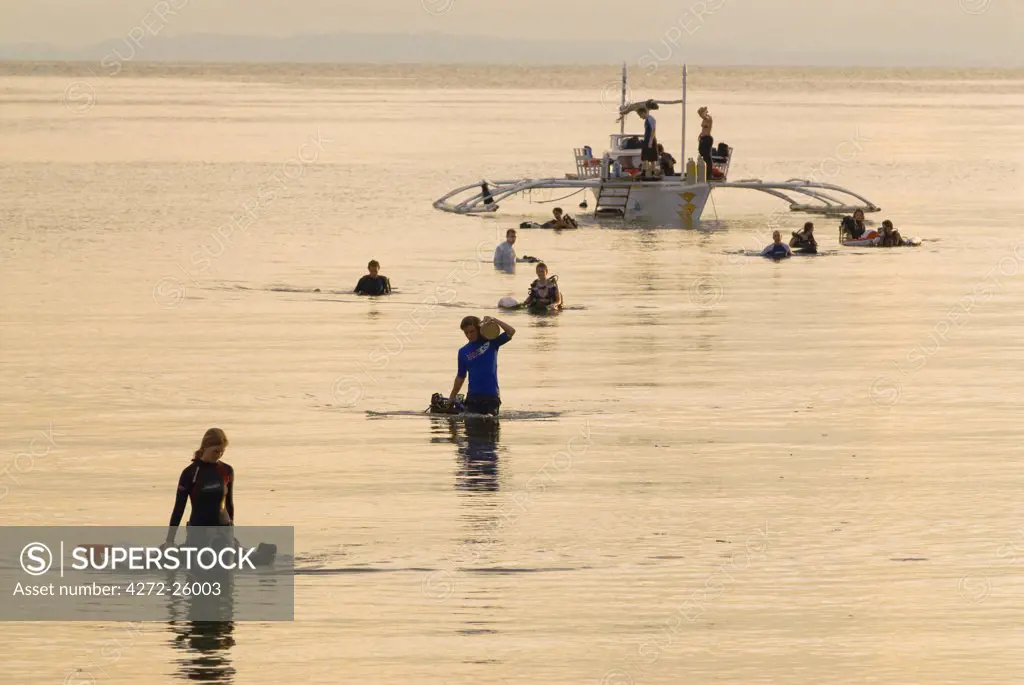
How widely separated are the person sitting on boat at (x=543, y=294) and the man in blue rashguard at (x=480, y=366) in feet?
40.9

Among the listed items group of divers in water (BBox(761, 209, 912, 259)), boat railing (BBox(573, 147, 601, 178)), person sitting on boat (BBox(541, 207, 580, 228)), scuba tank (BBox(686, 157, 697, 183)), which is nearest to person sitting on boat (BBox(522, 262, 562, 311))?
group of divers in water (BBox(761, 209, 912, 259))

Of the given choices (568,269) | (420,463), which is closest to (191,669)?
(420,463)

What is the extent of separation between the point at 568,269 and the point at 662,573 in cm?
3108

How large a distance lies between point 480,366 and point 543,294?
528 inches

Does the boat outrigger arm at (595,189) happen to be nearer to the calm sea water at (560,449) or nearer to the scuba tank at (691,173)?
the scuba tank at (691,173)

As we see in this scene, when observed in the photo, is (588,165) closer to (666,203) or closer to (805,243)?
(666,203)

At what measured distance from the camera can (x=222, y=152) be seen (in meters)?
113

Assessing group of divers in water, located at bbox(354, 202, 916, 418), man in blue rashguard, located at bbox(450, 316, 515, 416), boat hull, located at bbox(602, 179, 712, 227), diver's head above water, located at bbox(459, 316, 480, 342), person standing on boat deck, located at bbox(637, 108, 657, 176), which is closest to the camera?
diver's head above water, located at bbox(459, 316, 480, 342)

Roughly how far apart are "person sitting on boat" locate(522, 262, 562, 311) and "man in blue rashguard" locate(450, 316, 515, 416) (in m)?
12.5

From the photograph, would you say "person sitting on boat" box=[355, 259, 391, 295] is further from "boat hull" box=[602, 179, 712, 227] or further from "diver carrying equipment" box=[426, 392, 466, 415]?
"boat hull" box=[602, 179, 712, 227]

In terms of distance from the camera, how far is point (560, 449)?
23.0m

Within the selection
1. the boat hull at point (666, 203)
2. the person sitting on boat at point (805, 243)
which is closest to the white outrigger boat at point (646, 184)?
the boat hull at point (666, 203)

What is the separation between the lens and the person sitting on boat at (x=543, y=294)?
122 feet

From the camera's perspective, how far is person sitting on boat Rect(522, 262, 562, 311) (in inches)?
1463
